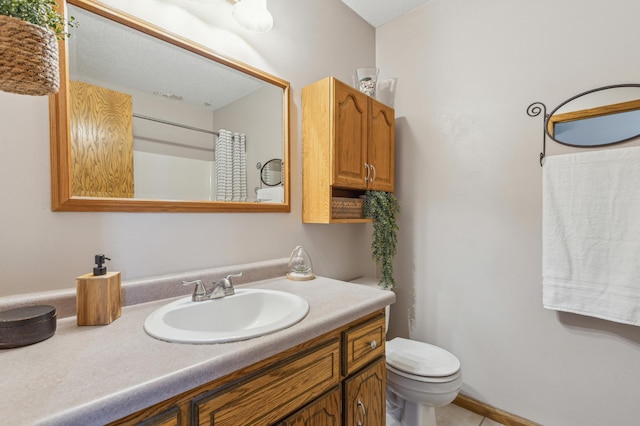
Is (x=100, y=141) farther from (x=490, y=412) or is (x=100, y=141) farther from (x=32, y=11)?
(x=490, y=412)

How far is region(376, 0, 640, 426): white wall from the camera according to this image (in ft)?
4.70

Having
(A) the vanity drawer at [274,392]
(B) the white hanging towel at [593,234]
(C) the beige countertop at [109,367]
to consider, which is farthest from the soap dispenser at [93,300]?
(B) the white hanging towel at [593,234]

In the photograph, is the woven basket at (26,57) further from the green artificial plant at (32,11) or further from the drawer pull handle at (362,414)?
the drawer pull handle at (362,414)

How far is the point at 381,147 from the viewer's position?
188cm

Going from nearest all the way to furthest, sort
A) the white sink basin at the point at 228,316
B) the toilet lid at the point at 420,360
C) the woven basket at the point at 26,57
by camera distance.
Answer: the woven basket at the point at 26,57
the white sink basin at the point at 228,316
the toilet lid at the point at 420,360

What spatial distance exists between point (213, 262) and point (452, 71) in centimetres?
181

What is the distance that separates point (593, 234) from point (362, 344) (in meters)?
1.24

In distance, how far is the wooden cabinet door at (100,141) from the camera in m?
0.96

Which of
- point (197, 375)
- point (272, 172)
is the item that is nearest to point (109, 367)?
point (197, 375)

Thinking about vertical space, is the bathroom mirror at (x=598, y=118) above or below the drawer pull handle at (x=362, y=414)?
above

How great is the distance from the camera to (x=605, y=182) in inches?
53.7

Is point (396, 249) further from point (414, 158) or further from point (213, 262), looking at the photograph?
point (213, 262)

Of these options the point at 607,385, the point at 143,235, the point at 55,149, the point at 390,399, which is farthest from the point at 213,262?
the point at 607,385

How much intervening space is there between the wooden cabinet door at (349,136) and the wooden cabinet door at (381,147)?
7 cm
